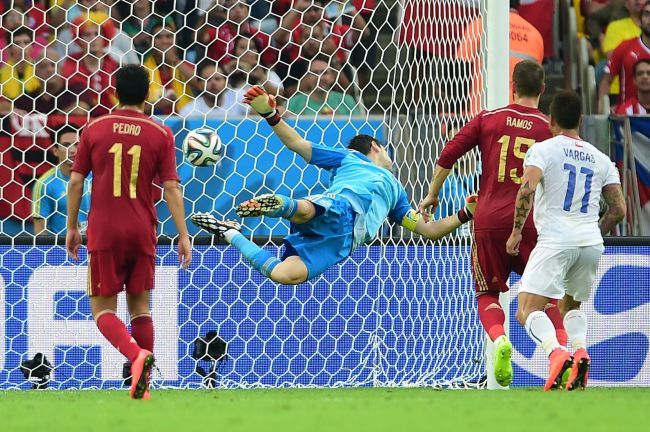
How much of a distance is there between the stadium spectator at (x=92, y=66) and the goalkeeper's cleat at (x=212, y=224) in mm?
1780

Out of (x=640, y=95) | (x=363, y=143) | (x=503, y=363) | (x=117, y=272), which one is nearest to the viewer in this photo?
(x=117, y=272)

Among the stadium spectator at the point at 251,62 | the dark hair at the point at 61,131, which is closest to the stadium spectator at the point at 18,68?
the dark hair at the point at 61,131

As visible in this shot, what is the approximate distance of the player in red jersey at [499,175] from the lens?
22.7 feet

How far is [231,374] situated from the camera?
797 cm

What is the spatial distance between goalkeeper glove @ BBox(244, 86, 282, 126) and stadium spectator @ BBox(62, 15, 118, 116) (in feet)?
5.71

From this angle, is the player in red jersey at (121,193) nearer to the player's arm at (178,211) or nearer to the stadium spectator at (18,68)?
the player's arm at (178,211)

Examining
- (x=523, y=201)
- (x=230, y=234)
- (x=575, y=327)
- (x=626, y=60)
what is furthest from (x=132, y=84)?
(x=626, y=60)

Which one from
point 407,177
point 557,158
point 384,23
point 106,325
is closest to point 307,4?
point 384,23

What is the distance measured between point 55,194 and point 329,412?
3619mm

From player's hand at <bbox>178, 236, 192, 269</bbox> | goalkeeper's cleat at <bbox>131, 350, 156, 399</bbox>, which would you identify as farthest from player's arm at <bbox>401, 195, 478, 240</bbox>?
goalkeeper's cleat at <bbox>131, 350, 156, 399</bbox>

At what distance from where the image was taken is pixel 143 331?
6250 millimetres

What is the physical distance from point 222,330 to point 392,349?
3.64ft

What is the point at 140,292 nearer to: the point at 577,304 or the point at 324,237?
the point at 324,237

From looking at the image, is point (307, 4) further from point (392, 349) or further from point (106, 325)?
point (106, 325)
